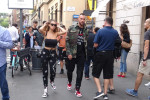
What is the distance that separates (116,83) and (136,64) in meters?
1.91

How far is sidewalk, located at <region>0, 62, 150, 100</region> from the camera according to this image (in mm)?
5586

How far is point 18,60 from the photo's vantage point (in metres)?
8.68

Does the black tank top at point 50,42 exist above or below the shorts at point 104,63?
above

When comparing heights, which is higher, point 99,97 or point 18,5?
point 18,5

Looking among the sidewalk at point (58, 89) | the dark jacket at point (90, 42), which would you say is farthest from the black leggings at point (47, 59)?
the dark jacket at point (90, 42)

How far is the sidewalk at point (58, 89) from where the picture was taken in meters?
5.59

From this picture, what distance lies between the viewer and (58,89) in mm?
Result: 6277

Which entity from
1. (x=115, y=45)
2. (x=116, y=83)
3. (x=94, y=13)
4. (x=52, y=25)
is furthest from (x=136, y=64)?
(x=52, y=25)

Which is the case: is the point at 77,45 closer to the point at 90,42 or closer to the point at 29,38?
the point at 90,42

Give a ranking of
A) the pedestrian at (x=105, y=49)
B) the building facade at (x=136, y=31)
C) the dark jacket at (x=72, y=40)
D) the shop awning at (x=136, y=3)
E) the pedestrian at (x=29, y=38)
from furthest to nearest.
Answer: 1. the pedestrian at (x=29, y=38)
2. the building facade at (x=136, y=31)
3. the shop awning at (x=136, y=3)
4. the dark jacket at (x=72, y=40)
5. the pedestrian at (x=105, y=49)

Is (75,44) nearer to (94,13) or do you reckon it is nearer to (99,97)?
(99,97)

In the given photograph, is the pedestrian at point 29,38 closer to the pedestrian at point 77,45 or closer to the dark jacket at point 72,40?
the pedestrian at point 77,45

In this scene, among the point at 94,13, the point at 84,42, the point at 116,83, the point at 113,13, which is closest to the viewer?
the point at 84,42

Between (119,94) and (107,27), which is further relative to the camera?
(119,94)
